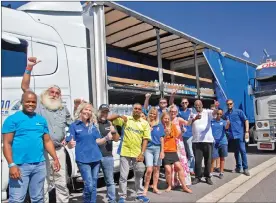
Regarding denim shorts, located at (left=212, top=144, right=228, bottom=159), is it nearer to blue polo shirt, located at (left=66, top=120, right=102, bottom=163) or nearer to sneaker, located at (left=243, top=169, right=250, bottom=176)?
sneaker, located at (left=243, top=169, right=250, bottom=176)

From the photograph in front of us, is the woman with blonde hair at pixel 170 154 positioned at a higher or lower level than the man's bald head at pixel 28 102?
lower

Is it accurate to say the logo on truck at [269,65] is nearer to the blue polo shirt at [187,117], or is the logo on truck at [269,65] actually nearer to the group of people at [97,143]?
the group of people at [97,143]

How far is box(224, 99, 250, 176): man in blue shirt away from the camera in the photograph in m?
7.08

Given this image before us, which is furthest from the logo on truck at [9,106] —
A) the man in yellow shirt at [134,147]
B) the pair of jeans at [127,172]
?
the pair of jeans at [127,172]

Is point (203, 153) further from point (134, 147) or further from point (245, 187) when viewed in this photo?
point (134, 147)

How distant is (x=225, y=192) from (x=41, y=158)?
3.48 meters

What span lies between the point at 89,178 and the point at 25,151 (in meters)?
1.07

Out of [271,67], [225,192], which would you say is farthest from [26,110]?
[271,67]

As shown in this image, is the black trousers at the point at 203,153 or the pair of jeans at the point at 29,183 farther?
the black trousers at the point at 203,153

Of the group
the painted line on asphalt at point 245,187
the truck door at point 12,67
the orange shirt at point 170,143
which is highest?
the truck door at point 12,67

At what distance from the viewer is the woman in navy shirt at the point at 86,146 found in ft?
13.6

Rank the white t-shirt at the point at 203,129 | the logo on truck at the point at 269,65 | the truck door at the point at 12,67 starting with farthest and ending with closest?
the logo on truck at the point at 269,65 → the white t-shirt at the point at 203,129 → the truck door at the point at 12,67

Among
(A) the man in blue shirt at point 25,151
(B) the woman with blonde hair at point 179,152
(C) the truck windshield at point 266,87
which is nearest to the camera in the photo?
(A) the man in blue shirt at point 25,151

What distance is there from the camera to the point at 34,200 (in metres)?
3.51
